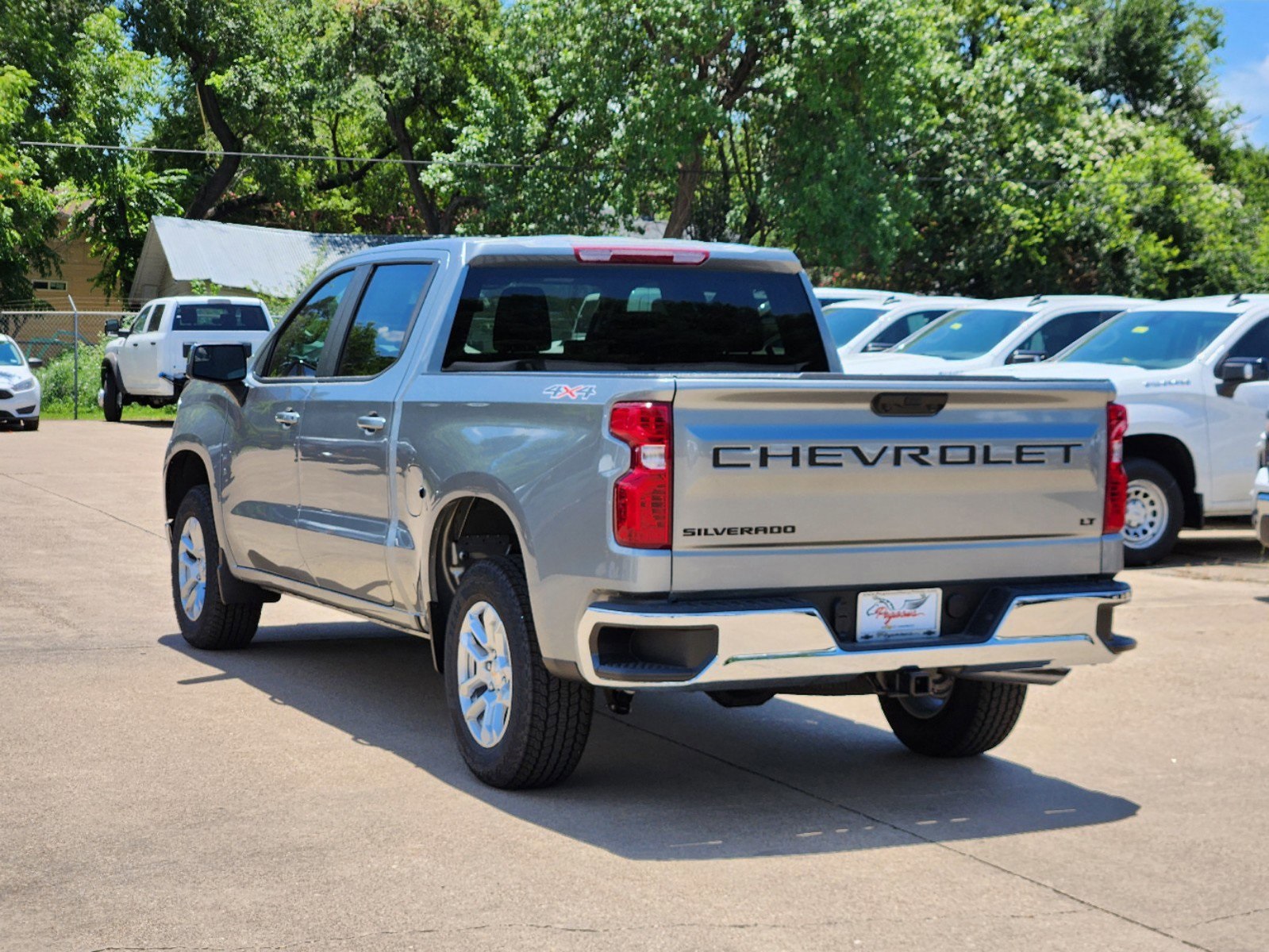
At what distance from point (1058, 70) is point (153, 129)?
28.2 meters

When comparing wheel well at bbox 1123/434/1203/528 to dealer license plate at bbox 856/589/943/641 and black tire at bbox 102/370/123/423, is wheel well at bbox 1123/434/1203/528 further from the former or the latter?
black tire at bbox 102/370/123/423

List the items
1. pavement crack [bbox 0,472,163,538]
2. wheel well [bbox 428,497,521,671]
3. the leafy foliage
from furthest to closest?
the leafy foliage < pavement crack [bbox 0,472,163,538] < wheel well [bbox 428,497,521,671]

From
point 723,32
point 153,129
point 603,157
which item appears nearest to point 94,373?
point 603,157

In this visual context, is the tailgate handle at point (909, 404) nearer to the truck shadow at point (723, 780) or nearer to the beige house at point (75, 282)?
the truck shadow at point (723, 780)

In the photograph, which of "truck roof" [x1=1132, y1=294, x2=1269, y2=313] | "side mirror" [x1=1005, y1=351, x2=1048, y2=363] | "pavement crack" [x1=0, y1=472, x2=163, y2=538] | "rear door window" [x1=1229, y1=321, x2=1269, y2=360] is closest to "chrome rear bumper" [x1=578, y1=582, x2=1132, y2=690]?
"rear door window" [x1=1229, y1=321, x2=1269, y2=360]

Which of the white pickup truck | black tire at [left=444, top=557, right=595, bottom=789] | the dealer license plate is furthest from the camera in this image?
the white pickup truck

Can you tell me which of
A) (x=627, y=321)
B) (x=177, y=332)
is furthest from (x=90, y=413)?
(x=627, y=321)

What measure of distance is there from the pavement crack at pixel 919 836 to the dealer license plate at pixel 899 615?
64 cm

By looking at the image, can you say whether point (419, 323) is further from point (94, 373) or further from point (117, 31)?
point (117, 31)

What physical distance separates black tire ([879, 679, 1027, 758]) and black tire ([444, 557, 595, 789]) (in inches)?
59.5

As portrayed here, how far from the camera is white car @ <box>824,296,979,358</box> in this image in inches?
781

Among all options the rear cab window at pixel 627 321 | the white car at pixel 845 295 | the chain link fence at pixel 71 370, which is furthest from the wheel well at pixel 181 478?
the chain link fence at pixel 71 370

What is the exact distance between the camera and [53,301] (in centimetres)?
5709

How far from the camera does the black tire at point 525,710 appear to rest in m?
5.93
